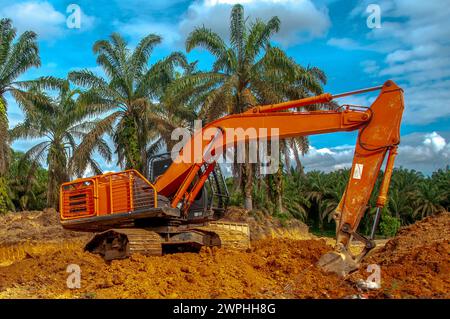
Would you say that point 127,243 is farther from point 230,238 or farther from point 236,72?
point 236,72

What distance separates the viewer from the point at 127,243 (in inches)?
446

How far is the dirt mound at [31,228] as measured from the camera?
22922 millimetres

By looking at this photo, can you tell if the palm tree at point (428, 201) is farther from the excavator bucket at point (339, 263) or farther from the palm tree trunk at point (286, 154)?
the excavator bucket at point (339, 263)

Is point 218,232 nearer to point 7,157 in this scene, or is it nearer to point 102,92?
point 102,92

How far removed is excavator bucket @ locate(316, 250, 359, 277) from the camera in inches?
375

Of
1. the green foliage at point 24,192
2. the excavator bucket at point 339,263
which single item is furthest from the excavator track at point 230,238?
the green foliage at point 24,192

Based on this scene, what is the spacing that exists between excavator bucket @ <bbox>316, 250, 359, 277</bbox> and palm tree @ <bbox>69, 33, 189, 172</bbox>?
62.2 ft

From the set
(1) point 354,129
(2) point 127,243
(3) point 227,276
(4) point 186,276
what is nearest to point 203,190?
(2) point 127,243

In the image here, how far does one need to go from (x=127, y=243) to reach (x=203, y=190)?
2.24m

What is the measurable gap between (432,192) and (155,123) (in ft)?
70.5

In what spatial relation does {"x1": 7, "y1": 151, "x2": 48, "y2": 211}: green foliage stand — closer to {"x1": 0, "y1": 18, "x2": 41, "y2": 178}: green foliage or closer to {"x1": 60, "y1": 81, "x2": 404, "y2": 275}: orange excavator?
{"x1": 0, "y1": 18, "x2": 41, "y2": 178}: green foliage
